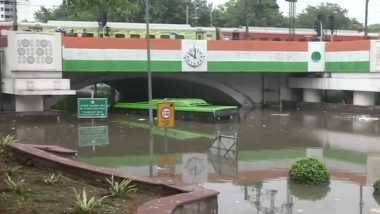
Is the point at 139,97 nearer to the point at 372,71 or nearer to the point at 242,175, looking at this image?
the point at 372,71

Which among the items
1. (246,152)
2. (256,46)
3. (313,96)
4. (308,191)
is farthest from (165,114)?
(313,96)

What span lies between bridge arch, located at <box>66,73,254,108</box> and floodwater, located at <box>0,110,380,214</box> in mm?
4785

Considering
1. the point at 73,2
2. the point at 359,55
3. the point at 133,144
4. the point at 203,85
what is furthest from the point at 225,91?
the point at 73,2

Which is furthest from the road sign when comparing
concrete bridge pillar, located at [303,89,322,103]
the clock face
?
concrete bridge pillar, located at [303,89,322,103]

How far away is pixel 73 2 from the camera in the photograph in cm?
815

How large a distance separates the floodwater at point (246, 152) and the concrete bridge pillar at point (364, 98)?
248 centimetres

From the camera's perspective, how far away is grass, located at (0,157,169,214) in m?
6.46

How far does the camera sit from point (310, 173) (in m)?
13.5

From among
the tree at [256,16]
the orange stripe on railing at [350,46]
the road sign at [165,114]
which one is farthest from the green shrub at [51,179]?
the tree at [256,16]

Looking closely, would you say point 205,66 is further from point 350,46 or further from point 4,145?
point 4,145

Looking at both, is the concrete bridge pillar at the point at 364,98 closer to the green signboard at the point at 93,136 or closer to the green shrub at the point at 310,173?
the green signboard at the point at 93,136

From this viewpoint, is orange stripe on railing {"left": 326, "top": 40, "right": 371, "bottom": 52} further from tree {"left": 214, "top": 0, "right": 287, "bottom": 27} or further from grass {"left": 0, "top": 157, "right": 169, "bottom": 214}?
tree {"left": 214, "top": 0, "right": 287, "bottom": 27}

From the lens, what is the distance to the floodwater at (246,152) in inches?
482

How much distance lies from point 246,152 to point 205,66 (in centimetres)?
1957
